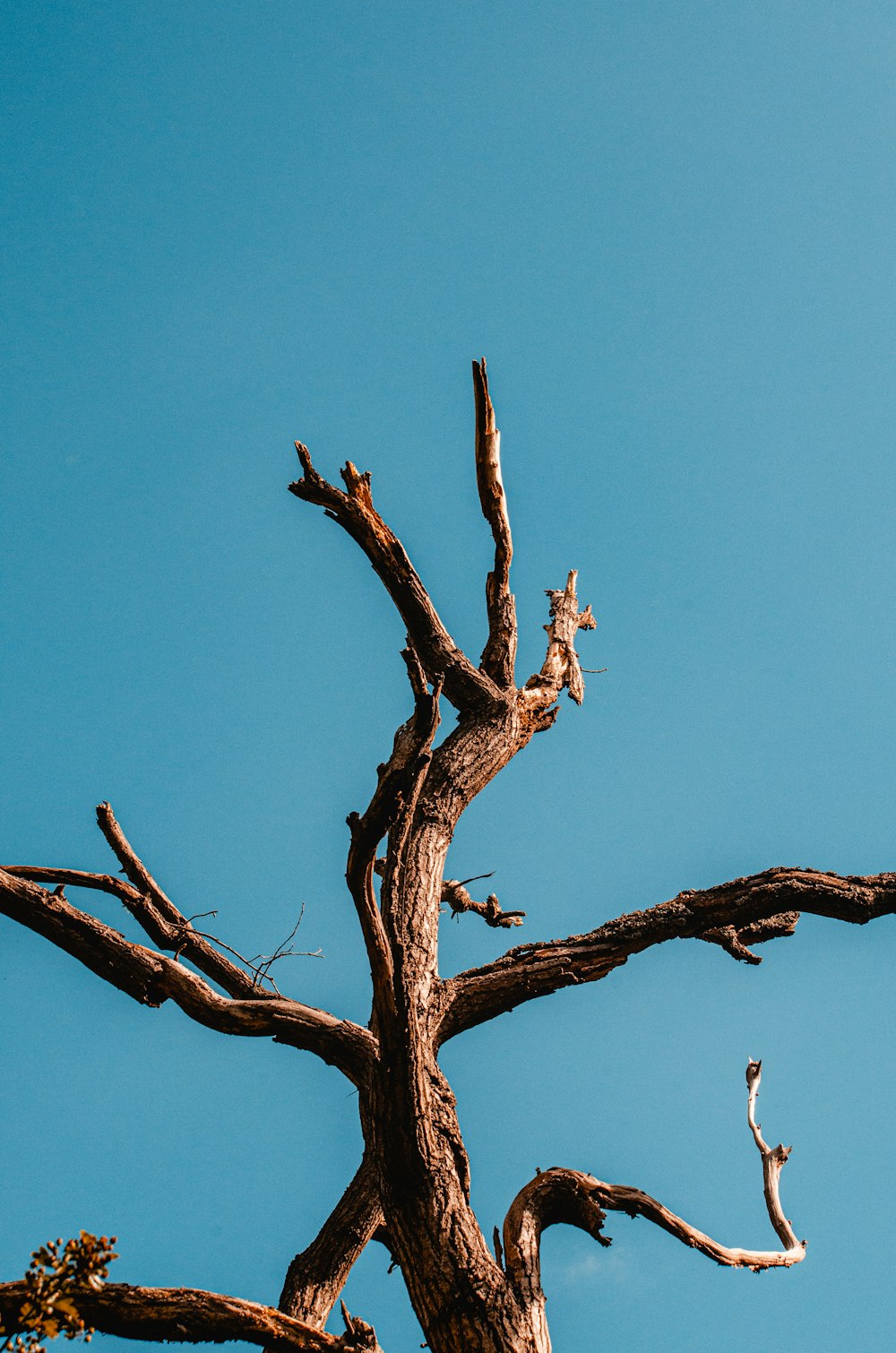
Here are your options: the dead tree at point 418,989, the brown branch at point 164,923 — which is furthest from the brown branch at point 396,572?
the brown branch at point 164,923

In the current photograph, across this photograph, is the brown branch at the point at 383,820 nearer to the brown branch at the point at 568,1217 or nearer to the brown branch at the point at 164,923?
the brown branch at the point at 568,1217

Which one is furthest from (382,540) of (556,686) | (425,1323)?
(425,1323)

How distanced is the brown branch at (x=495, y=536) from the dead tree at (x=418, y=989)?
3 centimetres

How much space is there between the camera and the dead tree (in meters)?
2.83

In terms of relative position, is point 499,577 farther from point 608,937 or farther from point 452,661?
point 608,937

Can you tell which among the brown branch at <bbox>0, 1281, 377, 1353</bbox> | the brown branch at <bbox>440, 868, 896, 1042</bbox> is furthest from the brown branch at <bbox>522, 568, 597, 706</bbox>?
the brown branch at <bbox>0, 1281, 377, 1353</bbox>

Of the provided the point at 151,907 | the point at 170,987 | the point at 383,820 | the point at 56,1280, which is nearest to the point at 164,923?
the point at 151,907

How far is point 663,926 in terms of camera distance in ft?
12.8

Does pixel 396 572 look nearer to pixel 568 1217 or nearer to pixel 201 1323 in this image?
pixel 568 1217

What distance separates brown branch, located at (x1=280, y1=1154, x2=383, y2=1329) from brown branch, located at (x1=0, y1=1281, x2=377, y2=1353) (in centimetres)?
118

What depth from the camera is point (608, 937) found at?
12.8ft

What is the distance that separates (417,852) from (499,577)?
7.22 ft

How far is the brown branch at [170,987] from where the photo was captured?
3.52 metres

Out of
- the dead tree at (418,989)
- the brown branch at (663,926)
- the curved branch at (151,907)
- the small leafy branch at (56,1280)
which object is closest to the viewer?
the small leafy branch at (56,1280)
